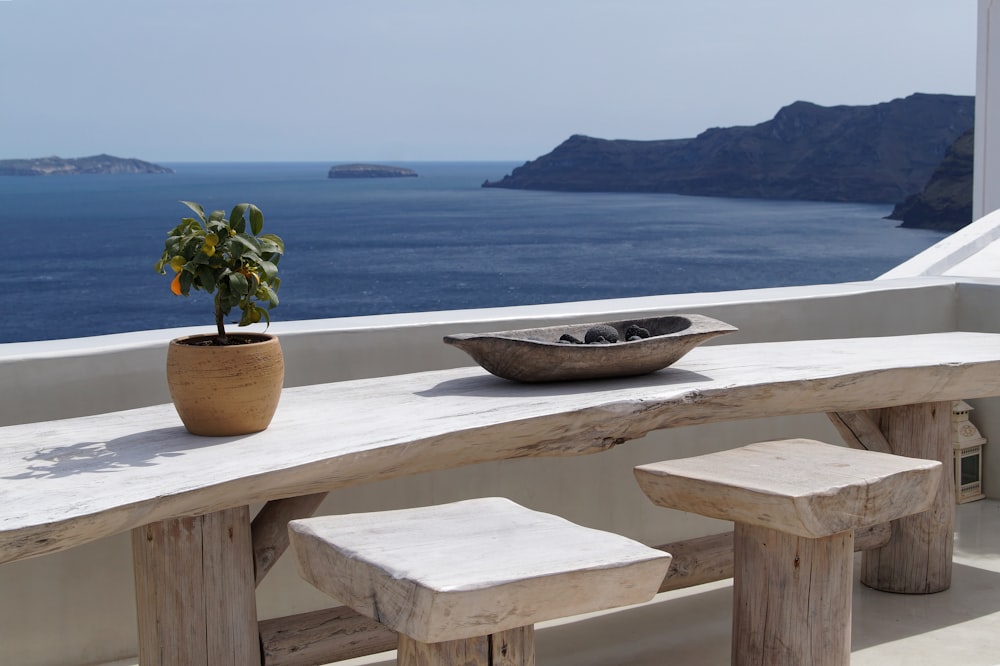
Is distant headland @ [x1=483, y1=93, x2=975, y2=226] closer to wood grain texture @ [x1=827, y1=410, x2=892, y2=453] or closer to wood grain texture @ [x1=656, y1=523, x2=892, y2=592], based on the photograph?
wood grain texture @ [x1=827, y1=410, x2=892, y2=453]

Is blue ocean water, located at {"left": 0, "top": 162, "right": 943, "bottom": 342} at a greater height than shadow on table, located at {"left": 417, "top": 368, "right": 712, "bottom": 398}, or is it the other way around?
shadow on table, located at {"left": 417, "top": 368, "right": 712, "bottom": 398}

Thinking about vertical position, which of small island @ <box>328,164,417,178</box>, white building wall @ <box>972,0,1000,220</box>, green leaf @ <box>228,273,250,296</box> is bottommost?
green leaf @ <box>228,273,250,296</box>

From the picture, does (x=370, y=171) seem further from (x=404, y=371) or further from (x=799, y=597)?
(x=799, y=597)

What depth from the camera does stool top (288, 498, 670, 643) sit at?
4.37 feet

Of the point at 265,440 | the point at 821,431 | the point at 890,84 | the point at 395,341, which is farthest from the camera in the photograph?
the point at 890,84

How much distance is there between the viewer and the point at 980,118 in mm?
8883

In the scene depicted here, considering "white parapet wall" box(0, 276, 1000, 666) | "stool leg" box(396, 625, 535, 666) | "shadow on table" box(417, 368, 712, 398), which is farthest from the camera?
"white parapet wall" box(0, 276, 1000, 666)

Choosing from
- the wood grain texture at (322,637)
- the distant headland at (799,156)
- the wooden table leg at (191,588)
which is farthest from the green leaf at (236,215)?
the distant headland at (799,156)

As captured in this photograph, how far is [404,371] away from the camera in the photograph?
2.64 m

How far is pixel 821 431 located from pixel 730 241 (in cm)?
5025

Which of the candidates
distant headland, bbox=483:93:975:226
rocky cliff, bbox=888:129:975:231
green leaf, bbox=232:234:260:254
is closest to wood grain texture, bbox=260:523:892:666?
green leaf, bbox=232:234:260:254

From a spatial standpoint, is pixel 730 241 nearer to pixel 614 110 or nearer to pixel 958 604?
pixel 614 110

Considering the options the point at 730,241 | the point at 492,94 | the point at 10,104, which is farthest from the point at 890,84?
the point at 10,104

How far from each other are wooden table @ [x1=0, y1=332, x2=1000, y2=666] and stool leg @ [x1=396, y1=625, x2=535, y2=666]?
305 mm
